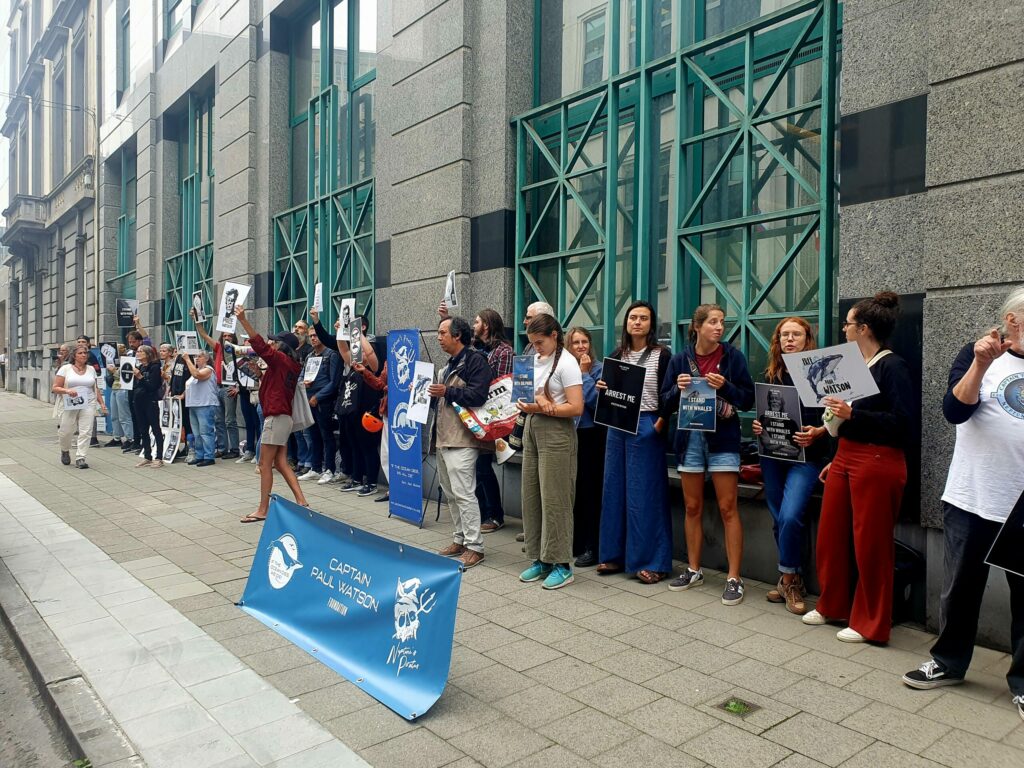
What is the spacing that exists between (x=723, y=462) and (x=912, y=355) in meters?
1.39

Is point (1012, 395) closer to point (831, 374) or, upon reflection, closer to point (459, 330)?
point (831, 374)

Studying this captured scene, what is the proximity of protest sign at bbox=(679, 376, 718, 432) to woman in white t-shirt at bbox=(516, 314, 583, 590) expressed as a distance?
772mm

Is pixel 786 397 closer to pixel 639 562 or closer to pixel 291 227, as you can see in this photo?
pixel 639 562

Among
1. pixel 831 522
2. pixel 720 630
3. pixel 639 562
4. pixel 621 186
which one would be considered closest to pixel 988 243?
pixel 831 522

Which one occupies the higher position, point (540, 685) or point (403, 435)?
point (403, 435)

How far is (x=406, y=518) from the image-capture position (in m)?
8.34

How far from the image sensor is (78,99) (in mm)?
28859

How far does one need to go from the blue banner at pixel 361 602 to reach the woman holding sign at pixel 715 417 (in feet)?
7.89

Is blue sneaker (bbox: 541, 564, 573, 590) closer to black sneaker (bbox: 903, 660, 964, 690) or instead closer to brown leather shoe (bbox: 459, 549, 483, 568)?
brown leather shoe (bbox: 459, 549, 483, 568)

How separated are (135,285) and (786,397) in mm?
20799

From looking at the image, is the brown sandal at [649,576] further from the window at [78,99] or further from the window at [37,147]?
the window at [37,147]

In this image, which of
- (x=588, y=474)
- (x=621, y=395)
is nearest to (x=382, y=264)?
(x=588, y=474)

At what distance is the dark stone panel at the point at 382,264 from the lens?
1067 cm

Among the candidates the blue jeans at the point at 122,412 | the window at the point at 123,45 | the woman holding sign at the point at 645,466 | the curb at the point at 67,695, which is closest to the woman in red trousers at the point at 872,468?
the woman holding sign at the point at 645,466
